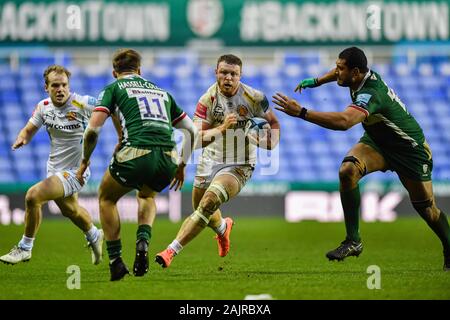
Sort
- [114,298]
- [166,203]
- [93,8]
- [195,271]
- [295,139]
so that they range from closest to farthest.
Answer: [114,298]
[195,271]
[166,203]
[93,8]
[295,139]

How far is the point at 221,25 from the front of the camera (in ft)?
74.9

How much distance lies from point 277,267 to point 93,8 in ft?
45.0

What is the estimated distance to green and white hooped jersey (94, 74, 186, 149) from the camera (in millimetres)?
8648

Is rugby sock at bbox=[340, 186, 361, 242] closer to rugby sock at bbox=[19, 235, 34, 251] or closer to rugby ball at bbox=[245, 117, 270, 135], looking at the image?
rugby ball at bbox=[245, 117, 270, 135]

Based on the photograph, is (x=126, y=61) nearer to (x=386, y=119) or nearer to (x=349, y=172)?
(x=349, y=172)

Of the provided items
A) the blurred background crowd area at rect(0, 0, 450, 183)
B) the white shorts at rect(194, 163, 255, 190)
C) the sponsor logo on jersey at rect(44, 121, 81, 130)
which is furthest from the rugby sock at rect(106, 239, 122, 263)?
the blurred background crowd area at rect(0, 0, 450, 183)

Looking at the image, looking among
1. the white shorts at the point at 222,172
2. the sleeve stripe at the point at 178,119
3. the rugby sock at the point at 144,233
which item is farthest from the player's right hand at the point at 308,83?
the rugby sock at the point at 144,233

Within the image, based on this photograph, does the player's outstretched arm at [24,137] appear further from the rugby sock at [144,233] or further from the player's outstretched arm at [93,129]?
the rugby sock at [144,233]

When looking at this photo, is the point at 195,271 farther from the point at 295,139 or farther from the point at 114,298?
the point at 295,139

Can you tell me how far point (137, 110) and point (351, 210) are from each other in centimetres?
287

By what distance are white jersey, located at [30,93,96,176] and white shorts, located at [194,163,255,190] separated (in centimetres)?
154

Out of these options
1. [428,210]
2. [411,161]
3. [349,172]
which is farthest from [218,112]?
[428,210]

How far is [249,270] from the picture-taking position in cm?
1009

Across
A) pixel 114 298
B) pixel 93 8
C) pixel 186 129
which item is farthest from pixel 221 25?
pixel 114 298
